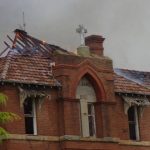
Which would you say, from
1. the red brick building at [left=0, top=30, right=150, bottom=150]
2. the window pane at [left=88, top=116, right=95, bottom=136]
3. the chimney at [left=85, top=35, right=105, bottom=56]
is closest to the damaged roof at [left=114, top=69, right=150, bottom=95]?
the red brick building at [left=0, top=30, right=150, bottom=150]

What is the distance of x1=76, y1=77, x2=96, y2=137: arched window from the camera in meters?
40.8

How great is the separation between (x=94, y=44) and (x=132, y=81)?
3.33 m

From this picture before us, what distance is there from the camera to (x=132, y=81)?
147 feet

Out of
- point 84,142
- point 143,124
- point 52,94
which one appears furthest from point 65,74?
point 143,124

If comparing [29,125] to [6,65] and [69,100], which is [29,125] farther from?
[6,65]

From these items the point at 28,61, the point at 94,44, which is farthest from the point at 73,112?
the point at 94,44

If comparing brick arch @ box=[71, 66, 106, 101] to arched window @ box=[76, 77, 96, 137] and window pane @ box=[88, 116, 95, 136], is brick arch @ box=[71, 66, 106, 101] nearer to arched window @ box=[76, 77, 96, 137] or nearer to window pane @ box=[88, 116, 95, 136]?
arched window @ box=[76, 77, 96, 137]

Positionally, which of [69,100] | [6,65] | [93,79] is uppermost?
[6,65]

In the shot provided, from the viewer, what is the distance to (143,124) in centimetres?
4384

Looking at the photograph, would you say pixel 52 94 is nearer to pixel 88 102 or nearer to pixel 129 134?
pixel 88 102

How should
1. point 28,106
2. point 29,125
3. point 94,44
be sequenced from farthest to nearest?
point 94,44 → point 28,106 → point 29,125

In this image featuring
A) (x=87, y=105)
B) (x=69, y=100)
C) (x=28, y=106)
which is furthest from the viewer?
(x=87, y=105)

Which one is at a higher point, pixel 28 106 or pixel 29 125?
pixel 28 106

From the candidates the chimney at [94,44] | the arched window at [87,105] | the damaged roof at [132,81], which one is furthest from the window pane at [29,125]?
the chimney at [94,44]
